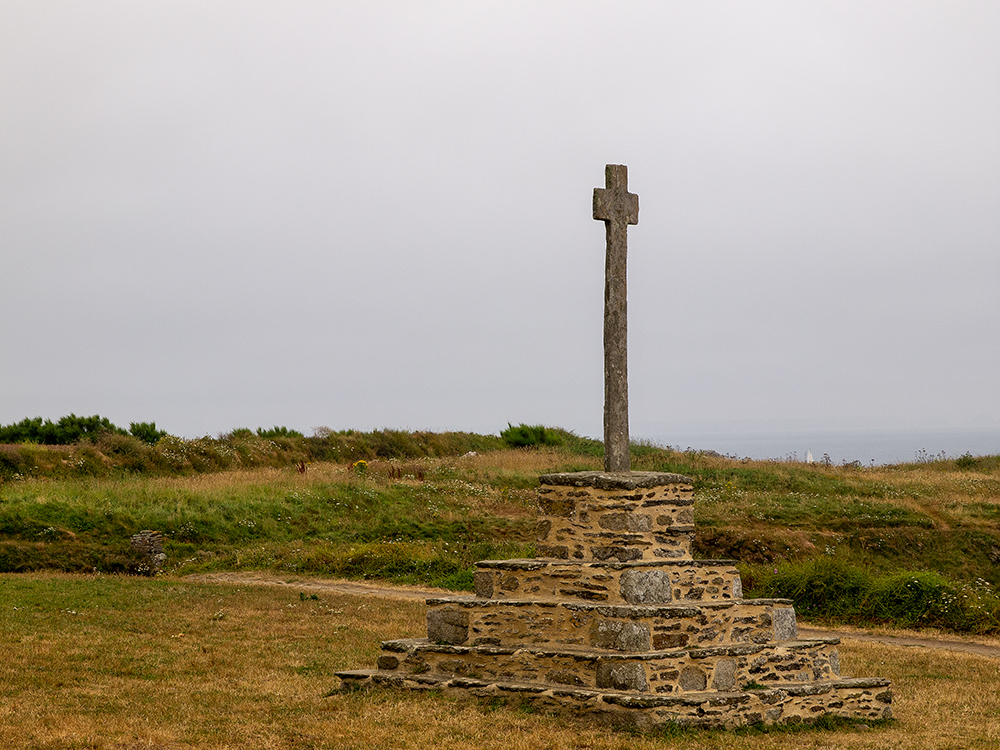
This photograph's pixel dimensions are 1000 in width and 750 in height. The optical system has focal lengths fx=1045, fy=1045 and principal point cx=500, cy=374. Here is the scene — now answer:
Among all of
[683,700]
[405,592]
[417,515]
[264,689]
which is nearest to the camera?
[683,700]

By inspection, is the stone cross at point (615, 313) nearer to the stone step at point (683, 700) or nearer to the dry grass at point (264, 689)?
the stone step at point (683, 700)

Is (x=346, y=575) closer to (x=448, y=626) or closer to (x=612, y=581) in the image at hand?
(x=448, y=626)

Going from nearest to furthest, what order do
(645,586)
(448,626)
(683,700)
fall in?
(683,700), (645,586), (448,626)

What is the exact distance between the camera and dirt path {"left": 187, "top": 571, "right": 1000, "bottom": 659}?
1587cm

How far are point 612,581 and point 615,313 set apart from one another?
9.64 feet

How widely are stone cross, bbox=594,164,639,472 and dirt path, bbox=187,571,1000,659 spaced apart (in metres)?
6.48

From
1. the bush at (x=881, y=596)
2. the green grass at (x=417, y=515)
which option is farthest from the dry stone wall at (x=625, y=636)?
the green grass at (x=417, y=515)

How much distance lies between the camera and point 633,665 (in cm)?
934

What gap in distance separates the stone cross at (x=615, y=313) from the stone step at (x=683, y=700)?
8.47ft

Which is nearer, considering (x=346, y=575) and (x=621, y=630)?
(x=621, y=630)

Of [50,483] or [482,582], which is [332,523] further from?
[482,582]

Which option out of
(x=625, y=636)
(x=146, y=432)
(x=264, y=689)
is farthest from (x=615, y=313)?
(x=146, y=432)

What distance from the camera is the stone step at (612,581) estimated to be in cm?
996

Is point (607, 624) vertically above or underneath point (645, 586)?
underneath
